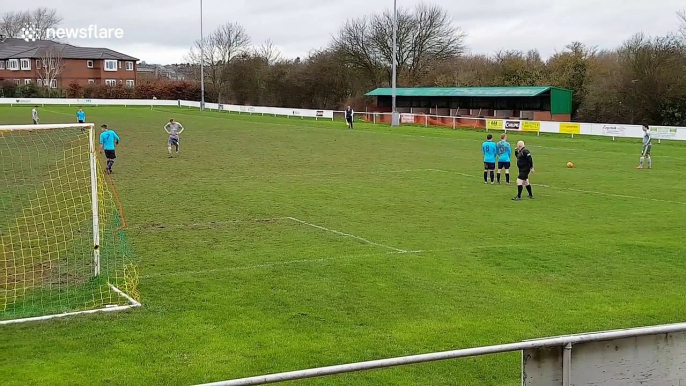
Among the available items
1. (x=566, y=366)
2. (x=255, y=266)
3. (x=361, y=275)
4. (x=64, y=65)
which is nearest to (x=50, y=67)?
(x=64, y=65)

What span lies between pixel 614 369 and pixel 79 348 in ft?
20.0

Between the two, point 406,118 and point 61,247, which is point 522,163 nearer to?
point 61,247

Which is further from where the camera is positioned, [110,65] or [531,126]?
[110,65]

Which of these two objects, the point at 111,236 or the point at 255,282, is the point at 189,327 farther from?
the point at 111,236

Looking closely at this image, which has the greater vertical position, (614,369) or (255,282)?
(614,369)

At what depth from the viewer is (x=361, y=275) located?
11.8 m

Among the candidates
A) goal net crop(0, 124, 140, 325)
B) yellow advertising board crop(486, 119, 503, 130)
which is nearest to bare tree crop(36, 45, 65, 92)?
yellow advertising board crop(486, 119, 503, 130)

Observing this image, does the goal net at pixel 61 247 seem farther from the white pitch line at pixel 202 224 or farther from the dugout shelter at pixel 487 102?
the dugout shelter at pixel 487 102

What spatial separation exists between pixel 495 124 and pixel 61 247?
132 feet

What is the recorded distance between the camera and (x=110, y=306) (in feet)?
33.3

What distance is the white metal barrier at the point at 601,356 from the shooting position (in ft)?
14.9

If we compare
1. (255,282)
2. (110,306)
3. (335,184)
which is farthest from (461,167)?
(110,306)

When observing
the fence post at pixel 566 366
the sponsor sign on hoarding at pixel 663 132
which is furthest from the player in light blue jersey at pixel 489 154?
the sponsor sign on hoarding at pixel 663 132

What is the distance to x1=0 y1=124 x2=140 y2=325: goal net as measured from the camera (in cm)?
1051
